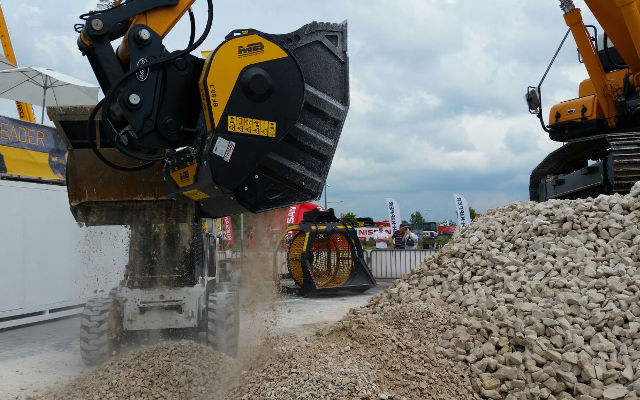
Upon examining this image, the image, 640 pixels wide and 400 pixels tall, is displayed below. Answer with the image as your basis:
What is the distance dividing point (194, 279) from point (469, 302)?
259 centimetres

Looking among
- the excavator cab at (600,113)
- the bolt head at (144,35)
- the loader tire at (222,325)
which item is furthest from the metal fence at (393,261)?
the bolt head at (144,35)

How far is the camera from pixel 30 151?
10.2 meters

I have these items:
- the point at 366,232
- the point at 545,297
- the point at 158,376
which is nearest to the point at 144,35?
the point at 158,376

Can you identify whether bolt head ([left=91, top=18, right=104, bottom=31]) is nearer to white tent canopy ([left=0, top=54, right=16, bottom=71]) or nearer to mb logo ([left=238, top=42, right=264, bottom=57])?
mb logo ([left=238, top=42, right=264, bottom=57])

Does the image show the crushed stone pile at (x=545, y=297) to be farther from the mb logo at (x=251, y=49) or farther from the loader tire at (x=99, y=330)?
the mb logo at (x=251, y=49)

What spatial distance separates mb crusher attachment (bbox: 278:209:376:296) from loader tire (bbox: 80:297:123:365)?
5.22 metres

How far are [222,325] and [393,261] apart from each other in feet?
30.8

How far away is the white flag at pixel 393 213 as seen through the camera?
2167 cm

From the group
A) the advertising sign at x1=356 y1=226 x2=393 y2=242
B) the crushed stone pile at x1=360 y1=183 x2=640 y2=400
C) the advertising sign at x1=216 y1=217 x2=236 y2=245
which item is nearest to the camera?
the crushed stone pile at x1=360 y1=183 x2=640 y2=400

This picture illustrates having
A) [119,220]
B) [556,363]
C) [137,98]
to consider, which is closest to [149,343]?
[119,220]

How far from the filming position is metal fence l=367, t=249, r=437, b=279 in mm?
13852

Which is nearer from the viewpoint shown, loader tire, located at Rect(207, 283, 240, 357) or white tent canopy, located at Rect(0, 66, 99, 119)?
loader tire, located at Rect(207, 283, 240, 357)

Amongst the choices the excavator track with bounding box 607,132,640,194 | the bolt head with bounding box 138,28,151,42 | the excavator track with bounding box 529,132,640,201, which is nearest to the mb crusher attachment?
the excavator track with bounding box 529,132,640,201

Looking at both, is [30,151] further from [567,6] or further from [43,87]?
[567,6]
